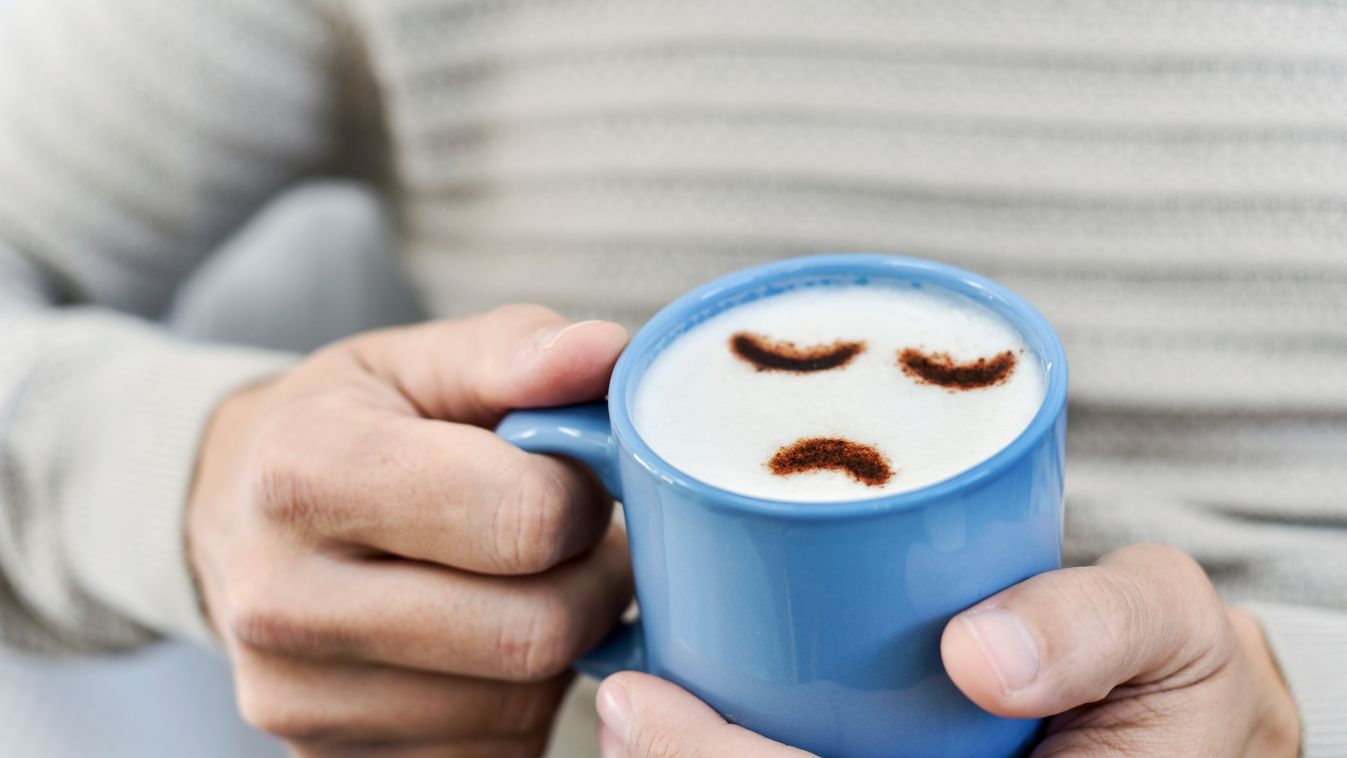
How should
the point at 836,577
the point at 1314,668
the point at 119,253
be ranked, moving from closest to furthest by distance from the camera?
1. the point at 836,577
2. the point at 1314,668
3. the point at 119,253

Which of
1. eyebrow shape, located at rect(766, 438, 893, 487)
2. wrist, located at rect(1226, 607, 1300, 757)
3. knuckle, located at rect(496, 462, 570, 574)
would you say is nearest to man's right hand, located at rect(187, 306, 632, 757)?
knuckle, located at rect(496, 462, 570, 574)

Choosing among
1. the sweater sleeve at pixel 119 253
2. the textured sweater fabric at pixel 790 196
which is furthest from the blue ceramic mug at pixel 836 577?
the sweater sleeve at pixel 119 253

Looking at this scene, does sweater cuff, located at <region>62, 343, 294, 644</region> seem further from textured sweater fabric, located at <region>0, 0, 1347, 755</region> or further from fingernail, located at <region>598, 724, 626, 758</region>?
fingernail, located at <region>598, 724, 626, 758</region>

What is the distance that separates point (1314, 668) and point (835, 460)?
0.36m

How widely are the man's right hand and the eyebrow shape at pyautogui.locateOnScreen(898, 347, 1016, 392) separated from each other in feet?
0.45

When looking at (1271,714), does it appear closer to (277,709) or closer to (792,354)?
(792,354)

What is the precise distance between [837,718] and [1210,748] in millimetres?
212

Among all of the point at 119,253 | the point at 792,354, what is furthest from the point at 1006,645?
the point at 119,253

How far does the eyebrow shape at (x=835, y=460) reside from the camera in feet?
1.42

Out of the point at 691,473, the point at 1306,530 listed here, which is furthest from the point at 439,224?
the point at 1306,530

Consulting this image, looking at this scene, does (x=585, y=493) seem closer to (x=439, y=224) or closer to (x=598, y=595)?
(x=598, y=595)

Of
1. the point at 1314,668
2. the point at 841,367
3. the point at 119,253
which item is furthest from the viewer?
the point at 119,253

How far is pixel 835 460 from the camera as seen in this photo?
0.44m

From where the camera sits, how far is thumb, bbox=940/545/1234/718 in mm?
412
